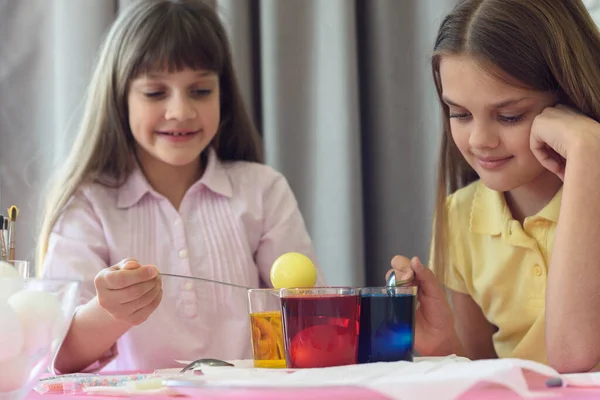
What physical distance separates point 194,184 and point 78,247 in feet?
0.84

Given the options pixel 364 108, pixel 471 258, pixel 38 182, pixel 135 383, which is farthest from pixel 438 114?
pixel 135 383

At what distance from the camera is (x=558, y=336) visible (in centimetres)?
95

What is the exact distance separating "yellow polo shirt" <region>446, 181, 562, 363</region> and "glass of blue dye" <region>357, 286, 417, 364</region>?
0.46 metres

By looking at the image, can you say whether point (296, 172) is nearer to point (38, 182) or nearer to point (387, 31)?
point (387, 31)

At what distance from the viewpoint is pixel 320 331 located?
0.76 m

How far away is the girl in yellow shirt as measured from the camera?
0.96 m

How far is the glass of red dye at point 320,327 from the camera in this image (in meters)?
0.76

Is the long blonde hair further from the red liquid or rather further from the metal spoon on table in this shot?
the red liquid

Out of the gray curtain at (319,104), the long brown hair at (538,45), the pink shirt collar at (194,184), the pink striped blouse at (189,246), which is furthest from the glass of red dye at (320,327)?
the gray curtain at (319,104)

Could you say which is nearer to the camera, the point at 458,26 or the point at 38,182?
the point at 458,26

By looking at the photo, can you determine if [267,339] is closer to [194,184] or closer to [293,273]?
[293,273]

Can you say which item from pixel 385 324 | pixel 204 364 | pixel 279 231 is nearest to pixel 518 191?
pixel 279 231

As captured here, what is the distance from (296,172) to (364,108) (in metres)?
0.22

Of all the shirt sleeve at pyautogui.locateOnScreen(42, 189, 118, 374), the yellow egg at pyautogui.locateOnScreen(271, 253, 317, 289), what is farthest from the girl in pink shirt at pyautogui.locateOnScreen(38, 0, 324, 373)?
the yellow egg at pyautogui.locateOnScreen(271, 253, 317, 289)
